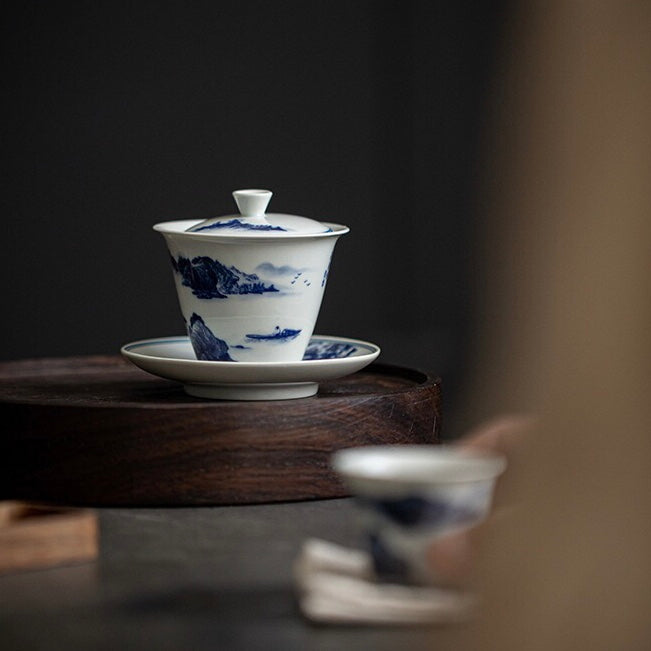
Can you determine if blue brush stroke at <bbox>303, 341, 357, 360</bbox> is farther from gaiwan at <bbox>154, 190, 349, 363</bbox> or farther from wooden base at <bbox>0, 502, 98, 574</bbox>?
wooden base at <bbox>0, 502, 98, 574</bbox>

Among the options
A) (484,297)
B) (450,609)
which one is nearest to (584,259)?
(450,609)

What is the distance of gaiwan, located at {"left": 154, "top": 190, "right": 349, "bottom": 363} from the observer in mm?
896

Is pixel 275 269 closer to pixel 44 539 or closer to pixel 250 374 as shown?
pixel 250 374

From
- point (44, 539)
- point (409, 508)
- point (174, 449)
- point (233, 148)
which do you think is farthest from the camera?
point (233, 148)

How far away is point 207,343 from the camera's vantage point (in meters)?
0.93

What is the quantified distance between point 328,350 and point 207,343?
16 centimetres

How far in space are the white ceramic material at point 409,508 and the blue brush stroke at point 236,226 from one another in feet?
1.12

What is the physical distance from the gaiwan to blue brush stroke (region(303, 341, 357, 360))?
10cm

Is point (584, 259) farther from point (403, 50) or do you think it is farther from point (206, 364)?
point (403, 50)

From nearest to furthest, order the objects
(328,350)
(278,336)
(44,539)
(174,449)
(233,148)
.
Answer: (44,539)
(174,449)
(278,336)
(328,350)
(233,148)

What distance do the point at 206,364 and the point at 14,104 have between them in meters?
1.34

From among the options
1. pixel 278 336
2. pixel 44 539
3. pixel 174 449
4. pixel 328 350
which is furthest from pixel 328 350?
pixel 44 539

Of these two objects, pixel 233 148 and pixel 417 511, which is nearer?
pixel 417 511

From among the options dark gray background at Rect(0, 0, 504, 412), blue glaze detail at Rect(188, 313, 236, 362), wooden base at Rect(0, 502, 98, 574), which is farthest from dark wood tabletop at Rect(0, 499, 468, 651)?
dark gray background at Rect(0, 0, 504, 412)
